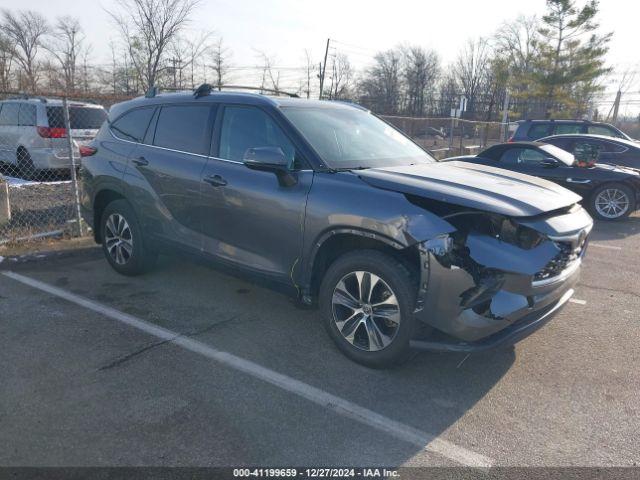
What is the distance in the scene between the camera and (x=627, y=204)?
9.23 meters

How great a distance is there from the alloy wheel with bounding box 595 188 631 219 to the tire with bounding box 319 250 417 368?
7757 mm

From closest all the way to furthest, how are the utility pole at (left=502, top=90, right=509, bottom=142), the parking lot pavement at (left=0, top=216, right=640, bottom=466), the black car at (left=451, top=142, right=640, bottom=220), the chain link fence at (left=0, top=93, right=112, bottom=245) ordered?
the parking lot pavement at (left=0, top=216, right=640, bottom=466)
the chain link fence at (left=0, top=93, right=112, bottom=245)
the black car at (left=451, top=142, right=640, bottom=220)
the utility pole at (left=502, top=90, right=509, bottom=142)

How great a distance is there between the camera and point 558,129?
12836 mm

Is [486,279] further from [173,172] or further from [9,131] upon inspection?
[9,131]

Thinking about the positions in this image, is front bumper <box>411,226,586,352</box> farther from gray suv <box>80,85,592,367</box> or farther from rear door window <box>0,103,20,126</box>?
rear door window <box>0,103,20,126</box>

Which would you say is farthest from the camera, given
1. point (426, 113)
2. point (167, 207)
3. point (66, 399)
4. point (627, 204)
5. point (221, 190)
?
point (426, 113)

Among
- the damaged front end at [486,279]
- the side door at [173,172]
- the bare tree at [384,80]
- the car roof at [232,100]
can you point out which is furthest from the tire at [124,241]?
the bare tree at [384,80]

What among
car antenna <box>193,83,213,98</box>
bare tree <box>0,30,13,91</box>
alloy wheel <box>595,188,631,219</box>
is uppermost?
bare tree <box>0,30,13,91</box>

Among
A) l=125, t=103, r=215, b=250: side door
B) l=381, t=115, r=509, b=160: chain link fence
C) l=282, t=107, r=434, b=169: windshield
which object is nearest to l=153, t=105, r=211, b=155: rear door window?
l=125, t=103, r=215, b=250: side door

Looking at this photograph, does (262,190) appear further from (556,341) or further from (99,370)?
(556,341)

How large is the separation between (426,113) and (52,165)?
179 feet

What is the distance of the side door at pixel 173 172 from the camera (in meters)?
4.46

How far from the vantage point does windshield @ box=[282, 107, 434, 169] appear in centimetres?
394

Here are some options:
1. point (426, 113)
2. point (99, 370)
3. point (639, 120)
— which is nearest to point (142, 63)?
point (99, 370)
